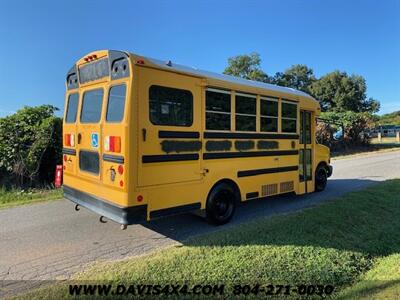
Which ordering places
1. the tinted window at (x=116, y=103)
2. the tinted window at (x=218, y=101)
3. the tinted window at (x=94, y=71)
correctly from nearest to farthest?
the tinted window at (x=116, y=103), the tinted window at (x=94, y=71), the tinted window at (x=218, y=101)

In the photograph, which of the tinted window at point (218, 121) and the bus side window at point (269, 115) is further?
the bus side window at point (269, 115)

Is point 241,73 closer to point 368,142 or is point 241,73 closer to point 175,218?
point 368,142

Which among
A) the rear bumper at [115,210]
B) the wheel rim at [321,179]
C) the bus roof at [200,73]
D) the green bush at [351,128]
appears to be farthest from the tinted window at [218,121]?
the green bush at [351,128]

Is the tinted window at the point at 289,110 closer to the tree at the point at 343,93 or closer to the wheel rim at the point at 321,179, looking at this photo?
the wheel rim at the point at 321,179

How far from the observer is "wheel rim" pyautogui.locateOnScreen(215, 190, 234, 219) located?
6277mm

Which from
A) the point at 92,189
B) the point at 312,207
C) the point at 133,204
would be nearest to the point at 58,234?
the point at 92,189

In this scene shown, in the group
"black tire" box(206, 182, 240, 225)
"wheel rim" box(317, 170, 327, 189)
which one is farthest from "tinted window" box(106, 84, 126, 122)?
"wheel rim" box(317, 170, 327, 189)

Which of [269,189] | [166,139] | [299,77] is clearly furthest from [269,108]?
[299,77]

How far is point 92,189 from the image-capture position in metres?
5.63

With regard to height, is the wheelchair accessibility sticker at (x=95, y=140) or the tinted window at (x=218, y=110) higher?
the tinted window at (x=218, y=110)

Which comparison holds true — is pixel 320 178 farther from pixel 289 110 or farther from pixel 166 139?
pixel 166 139

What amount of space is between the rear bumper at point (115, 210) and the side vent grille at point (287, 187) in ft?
12.0

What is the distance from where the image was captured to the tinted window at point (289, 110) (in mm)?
7487

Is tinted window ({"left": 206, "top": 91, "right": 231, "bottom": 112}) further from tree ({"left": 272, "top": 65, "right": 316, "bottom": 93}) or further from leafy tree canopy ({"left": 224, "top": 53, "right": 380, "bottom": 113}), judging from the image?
tree ({"left": 272, "top": 65, "right": 316, "bottom": 93})
